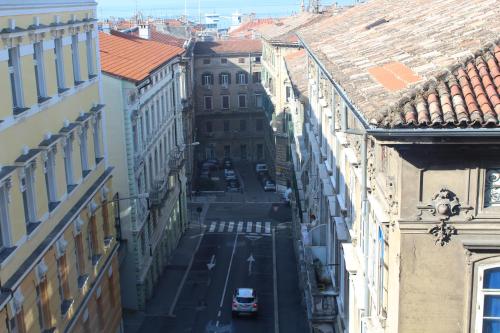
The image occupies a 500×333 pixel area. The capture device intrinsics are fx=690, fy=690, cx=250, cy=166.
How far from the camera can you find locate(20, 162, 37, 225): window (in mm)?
22312

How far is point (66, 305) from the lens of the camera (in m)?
25.5

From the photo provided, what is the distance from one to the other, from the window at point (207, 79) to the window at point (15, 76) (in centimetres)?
6703

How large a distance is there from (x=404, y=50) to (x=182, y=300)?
30791mm

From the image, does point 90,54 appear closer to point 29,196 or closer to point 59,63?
point 59,63

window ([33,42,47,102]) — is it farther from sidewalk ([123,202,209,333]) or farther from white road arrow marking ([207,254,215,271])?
white road arrow marking ([207,254,215,271])

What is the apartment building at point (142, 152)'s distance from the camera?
39.1 m

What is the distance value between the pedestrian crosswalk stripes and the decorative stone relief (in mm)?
46649

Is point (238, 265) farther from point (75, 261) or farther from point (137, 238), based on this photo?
point (75, 261)

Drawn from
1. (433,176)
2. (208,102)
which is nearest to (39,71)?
(433,176)

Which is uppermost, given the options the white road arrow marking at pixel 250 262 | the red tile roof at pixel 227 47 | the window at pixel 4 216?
the window at pixel 4 216

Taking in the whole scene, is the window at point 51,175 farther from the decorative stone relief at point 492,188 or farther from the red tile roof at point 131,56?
the decorative stone relief at point 492,188

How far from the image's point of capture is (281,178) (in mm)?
72875

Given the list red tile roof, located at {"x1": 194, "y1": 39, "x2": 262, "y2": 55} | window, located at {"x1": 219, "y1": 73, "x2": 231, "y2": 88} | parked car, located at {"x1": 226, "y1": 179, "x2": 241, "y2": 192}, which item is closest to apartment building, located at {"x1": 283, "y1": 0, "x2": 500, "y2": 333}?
parked car, located at {"x1": 226, "y1": 179, "x2": 241, "y2": 192}

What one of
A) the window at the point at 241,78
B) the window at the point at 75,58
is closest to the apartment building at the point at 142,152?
the window at the point at 75,58
